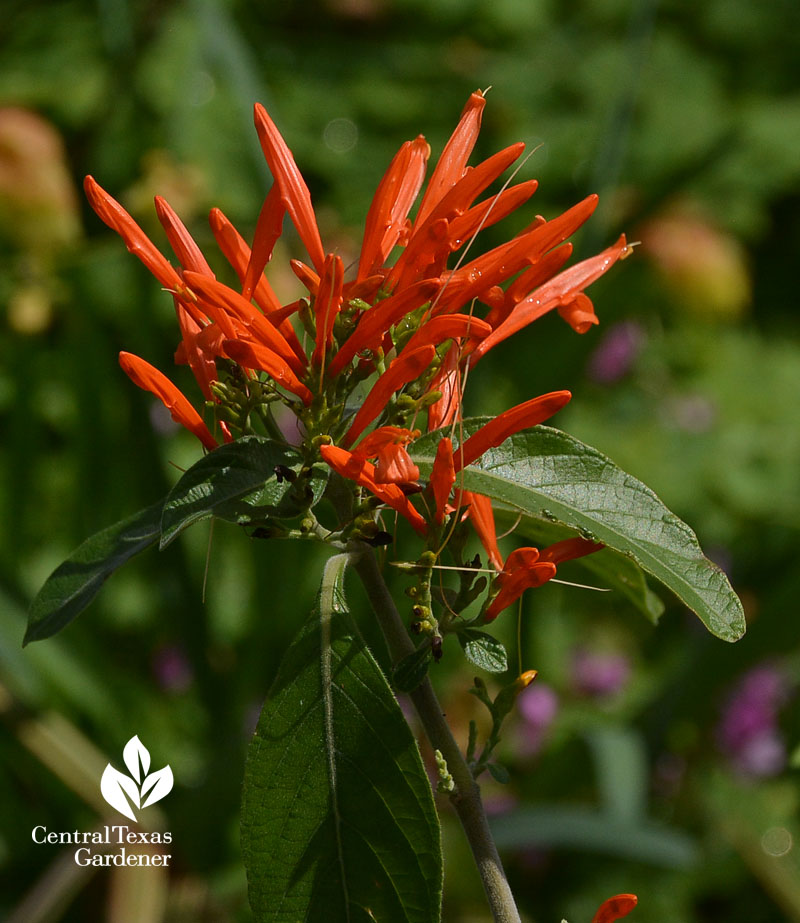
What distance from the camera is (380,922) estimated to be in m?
0.44

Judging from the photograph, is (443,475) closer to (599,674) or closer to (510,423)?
(510,423)

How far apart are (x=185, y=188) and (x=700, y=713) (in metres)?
1.35

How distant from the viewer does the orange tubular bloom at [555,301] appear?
1.87 feet

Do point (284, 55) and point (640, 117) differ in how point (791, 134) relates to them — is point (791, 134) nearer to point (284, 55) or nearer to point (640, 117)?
point (640, 117)

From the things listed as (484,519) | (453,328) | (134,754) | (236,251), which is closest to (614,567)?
(484,519)

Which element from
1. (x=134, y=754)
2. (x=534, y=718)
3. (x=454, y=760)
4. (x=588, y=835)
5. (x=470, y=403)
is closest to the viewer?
(x=454, y=760)

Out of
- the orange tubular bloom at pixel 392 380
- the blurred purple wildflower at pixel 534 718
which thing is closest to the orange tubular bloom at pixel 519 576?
the orange tubular bloom at pixel 392 380

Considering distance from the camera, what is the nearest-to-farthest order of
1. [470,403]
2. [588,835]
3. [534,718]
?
[588,835] → [470,403] → [534,718]

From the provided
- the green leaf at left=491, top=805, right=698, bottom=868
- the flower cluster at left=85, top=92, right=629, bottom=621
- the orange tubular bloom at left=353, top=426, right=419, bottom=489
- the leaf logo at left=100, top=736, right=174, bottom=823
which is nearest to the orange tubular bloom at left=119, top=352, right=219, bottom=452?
the flower cluster at left=85, top=92, right=629, bottom=621

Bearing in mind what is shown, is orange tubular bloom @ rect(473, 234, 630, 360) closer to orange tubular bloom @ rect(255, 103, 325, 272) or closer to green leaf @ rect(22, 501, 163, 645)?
orange tubular bloom @ rect(255, 103, 325, 272)

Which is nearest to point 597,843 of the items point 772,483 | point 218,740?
point 218,740

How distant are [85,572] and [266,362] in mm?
143

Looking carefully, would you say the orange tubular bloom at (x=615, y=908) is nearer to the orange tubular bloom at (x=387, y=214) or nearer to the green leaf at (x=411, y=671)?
the green leaf at (x=411, y=671)

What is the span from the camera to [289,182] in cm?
57
